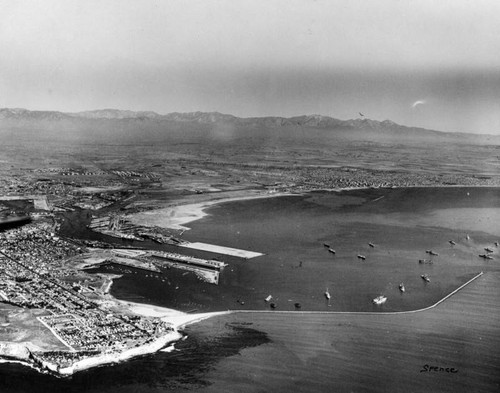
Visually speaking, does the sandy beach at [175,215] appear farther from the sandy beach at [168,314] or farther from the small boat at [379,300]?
the small boat at [379,300]

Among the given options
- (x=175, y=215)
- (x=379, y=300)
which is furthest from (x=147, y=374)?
(x=175, y=215)

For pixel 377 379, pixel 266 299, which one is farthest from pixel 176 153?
pixel 377 379

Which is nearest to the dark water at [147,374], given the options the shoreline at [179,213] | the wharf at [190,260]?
the wharf at [190,260]

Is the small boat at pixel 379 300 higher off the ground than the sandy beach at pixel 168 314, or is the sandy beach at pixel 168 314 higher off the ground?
the small boat at pixel 379 300

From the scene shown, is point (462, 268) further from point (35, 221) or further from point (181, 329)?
Answer: point (35, 221)
